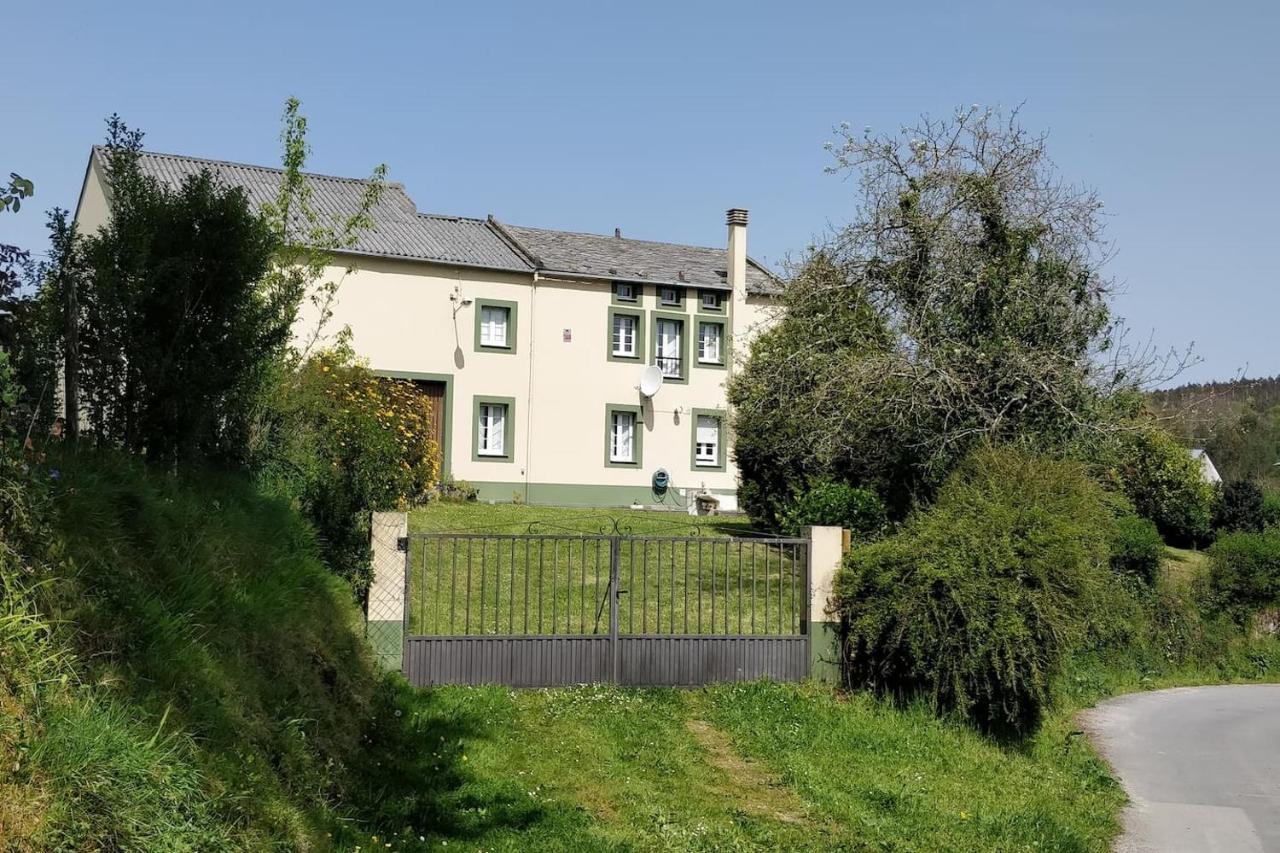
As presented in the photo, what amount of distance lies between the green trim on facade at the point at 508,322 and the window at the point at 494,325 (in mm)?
80

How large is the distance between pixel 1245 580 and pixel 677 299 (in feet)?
51.6

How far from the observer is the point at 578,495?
3002 centimetres

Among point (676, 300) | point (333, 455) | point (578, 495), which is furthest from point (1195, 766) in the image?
point (676, 300)

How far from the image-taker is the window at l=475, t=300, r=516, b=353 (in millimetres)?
29027

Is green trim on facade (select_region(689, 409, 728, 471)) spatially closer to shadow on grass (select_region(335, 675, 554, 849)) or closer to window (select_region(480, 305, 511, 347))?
window (select_region(480, 305, 511, 347))

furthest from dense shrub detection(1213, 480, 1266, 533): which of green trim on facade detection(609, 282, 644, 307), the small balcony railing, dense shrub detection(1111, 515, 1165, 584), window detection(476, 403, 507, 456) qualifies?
window detection(476, 403, 507, 456)

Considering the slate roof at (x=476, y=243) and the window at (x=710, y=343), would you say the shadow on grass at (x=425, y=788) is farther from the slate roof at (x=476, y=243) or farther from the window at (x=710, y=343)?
the window at (x=710, y=343)

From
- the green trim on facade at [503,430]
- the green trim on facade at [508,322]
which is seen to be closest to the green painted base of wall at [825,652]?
the green trim on facade at [503,430]

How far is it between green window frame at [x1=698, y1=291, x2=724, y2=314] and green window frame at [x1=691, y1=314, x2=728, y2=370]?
0.21 meters

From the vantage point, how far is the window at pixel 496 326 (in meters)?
29.0

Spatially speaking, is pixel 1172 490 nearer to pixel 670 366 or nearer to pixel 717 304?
pixel 717 304

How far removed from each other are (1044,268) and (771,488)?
18.9ft

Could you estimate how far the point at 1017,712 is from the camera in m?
11.7

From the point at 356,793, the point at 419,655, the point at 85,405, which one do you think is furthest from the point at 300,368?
the point at 356,793
